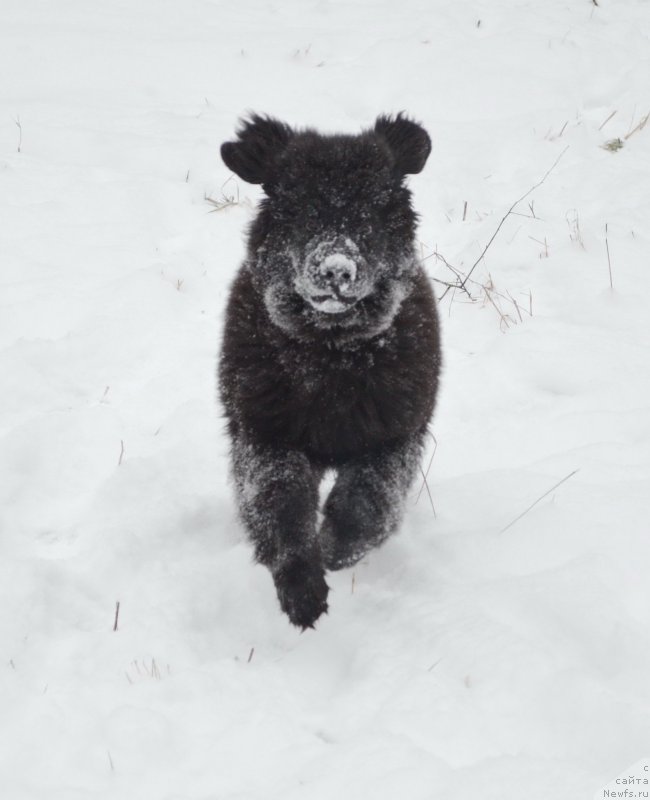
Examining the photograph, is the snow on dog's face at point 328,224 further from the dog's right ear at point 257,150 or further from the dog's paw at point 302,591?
the dog's paw at point 302,591

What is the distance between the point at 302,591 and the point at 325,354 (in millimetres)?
957

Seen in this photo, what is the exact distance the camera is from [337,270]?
325 centimetres

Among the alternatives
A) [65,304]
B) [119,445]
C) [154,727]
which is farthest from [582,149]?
[154,727]

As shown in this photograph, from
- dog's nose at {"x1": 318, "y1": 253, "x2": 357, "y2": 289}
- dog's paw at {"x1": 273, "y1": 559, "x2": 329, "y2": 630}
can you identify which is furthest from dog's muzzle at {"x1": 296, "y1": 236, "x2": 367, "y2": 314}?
dog's paw at {"x1": 273, "y1": 559, "x2": 329, "y2": 630}

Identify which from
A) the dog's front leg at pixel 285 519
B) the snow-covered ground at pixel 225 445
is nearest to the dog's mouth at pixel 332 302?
the dog's front leg at pixel 285 519

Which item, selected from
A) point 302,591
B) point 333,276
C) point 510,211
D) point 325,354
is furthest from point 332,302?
point 510,211

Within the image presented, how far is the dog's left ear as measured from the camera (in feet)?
12.6

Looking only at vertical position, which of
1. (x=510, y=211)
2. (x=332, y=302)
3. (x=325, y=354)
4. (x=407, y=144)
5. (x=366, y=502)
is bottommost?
(x=510, y=211)

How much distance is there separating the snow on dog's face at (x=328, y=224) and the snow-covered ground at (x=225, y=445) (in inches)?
43.0

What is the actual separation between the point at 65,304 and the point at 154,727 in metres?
3.51

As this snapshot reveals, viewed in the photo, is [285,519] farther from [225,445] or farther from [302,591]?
[225,445]

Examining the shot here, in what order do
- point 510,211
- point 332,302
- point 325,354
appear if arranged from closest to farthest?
point 332,302
point 325,354
point 510,211

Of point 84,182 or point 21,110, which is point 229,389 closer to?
point 84,182

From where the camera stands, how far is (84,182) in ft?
22.8
